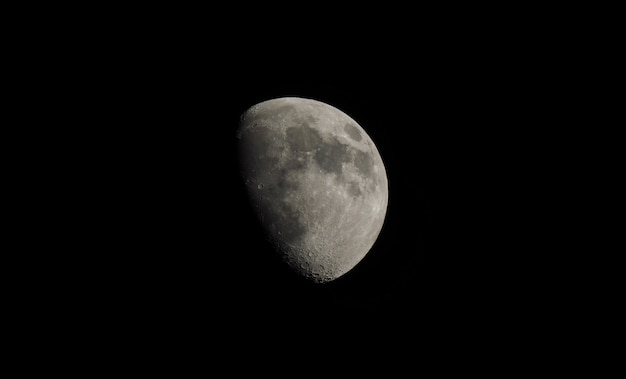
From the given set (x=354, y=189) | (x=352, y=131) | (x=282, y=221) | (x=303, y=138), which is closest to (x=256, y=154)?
(x=303, y=138)

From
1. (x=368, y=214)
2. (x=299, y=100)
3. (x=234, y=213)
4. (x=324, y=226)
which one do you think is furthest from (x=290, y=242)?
(x=299, y=100)

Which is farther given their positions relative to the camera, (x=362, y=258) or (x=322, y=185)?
(x=362, y=258)

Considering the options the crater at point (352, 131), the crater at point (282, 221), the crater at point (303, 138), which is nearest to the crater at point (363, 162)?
the crater at point (352, 131)

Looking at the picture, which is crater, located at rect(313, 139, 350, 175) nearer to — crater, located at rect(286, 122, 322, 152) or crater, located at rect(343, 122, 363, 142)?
crater, located at rect(286, 122, 322, 152)

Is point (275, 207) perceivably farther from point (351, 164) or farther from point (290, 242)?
point (351, 164)

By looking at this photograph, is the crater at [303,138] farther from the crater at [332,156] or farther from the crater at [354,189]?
the crater at [354,189]

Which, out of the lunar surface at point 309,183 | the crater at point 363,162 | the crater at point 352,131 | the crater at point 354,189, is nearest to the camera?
the lunar surface at point 309,183
